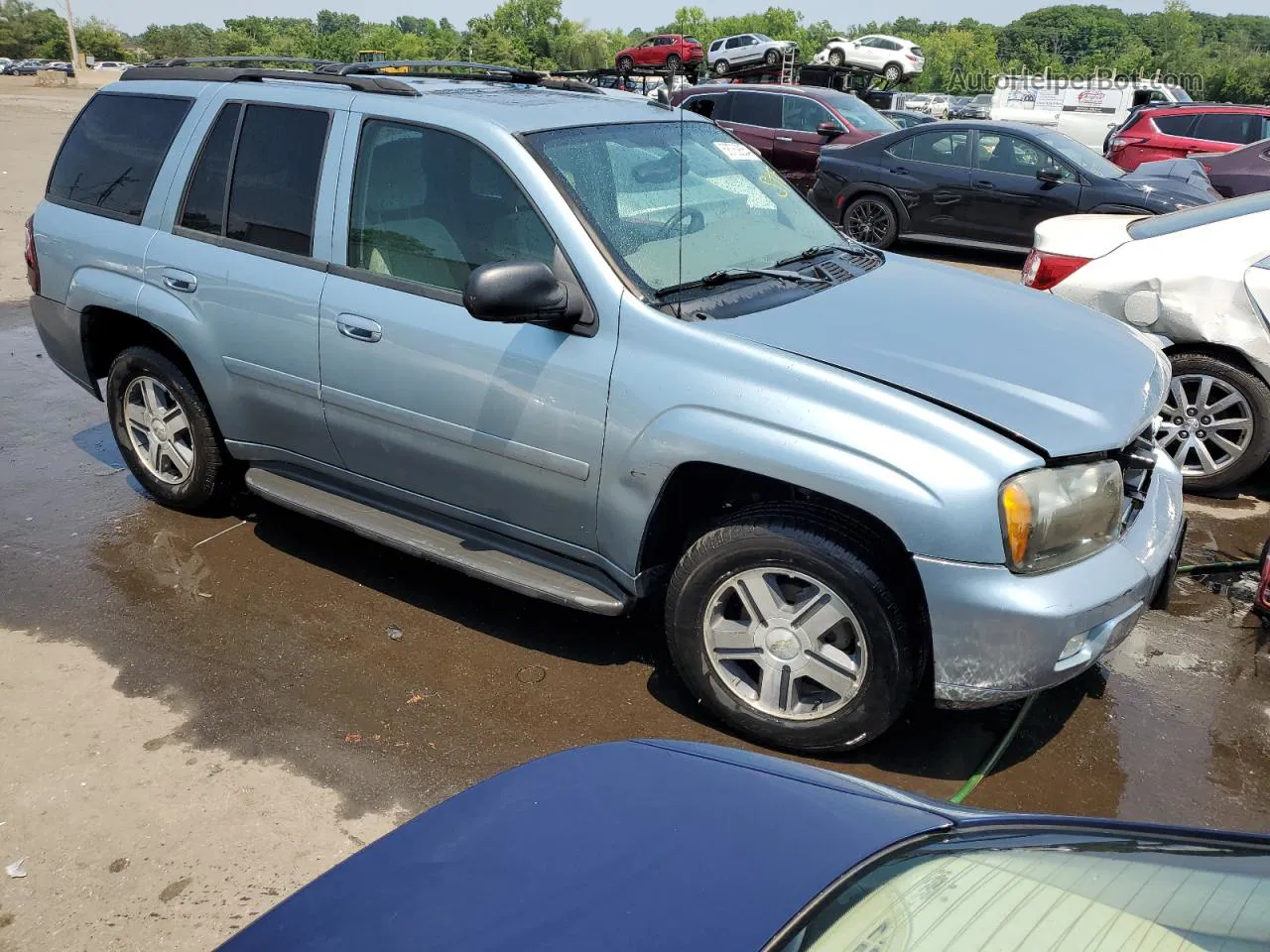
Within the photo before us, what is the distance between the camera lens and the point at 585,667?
392 cm

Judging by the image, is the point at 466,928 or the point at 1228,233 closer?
the point at 466,928

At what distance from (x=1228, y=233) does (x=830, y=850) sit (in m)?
4.75

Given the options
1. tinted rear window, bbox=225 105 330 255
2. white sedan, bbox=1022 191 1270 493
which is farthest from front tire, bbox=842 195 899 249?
tinted rear window, bbox=225 105 330 255

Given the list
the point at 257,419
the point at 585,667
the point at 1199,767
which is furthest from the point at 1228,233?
the point at 257,419

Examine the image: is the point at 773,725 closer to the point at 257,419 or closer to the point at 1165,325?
the point at 257,419

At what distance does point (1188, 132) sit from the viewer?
1638 centimetres

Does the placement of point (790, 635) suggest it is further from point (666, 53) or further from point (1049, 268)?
point (666, 53)

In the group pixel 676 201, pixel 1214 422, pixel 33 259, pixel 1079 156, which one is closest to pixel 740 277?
pixel 676 201

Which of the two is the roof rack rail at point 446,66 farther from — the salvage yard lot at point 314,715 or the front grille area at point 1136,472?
the front grille area at point 1136,472

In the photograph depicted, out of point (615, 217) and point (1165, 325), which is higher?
point (615, 217)

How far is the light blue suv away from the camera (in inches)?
117

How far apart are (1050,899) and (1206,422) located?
449 cm

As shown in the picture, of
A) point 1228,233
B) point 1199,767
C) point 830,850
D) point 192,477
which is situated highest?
point 1228,233

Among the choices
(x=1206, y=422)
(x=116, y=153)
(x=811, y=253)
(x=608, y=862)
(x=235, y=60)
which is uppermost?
(x=235, y=60)
